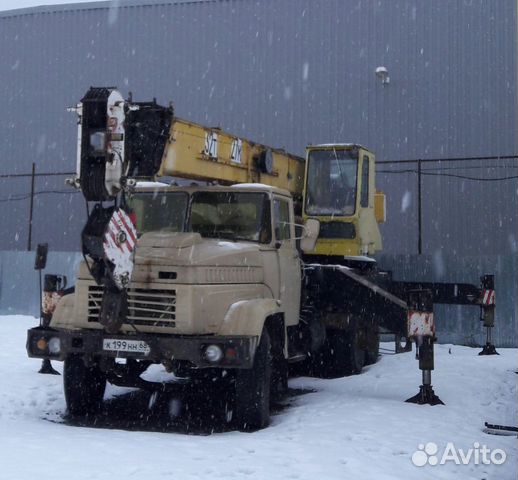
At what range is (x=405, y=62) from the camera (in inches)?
855

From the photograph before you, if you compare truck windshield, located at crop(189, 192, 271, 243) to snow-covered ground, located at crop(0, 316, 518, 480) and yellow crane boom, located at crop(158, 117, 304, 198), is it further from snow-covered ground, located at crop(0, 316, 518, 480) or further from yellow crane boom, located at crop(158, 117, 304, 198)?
snow-covered ground, located at crop(0, 316, 518, 480)

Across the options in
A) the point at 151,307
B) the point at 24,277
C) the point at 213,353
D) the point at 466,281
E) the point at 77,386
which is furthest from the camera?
the point at 24,277

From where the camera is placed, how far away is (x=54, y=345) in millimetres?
8070

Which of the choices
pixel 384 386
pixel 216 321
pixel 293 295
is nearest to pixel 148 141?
pixel 216 321

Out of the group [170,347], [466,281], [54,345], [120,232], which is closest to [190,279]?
[170,347]

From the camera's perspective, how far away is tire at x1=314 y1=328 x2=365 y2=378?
11.8 metres

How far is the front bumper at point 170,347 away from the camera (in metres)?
7.46

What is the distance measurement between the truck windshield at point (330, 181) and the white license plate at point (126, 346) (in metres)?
5.52

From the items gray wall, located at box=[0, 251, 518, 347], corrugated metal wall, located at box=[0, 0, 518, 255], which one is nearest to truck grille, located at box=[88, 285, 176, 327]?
gray wall, located at box=[0, 251, 518, 347]

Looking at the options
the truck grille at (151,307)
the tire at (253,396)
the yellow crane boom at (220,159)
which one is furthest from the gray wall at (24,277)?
the tire at (253,396)

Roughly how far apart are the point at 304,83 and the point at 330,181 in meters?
10.7

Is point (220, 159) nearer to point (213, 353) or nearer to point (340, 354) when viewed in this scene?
point (213, 353)

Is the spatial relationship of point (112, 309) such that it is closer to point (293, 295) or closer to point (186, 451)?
point (186, 451)

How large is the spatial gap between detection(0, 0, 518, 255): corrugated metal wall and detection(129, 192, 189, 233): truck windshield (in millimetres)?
12401
